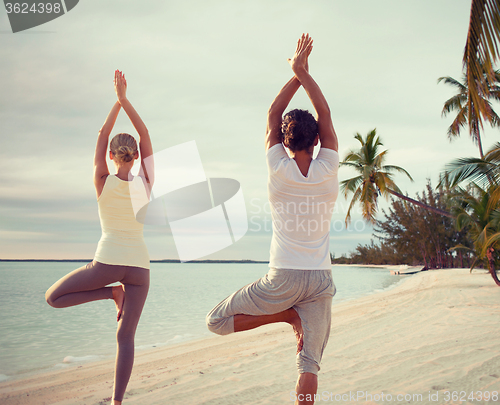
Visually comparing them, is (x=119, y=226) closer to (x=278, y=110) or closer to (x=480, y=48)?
(x=278, y=110)

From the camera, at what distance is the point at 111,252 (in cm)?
259

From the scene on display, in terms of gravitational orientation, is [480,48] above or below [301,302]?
above

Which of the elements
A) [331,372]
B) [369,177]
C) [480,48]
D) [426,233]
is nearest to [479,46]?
[480,48]

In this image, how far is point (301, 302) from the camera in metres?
2.15

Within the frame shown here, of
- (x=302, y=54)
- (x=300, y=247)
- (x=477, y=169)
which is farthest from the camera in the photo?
(x=477, y=169)

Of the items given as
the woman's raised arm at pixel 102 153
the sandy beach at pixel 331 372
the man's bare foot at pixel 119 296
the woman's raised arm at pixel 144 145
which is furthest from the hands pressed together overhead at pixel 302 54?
the sandy beach at pixel 331 372

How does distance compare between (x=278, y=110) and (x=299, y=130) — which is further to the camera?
(x=278, y=110)

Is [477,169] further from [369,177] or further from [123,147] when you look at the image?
[369,177]

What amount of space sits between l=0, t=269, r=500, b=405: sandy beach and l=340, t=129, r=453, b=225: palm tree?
13616 millimetres

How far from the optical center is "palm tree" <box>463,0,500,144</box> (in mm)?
4480

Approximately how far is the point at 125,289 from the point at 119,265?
22 centimetres

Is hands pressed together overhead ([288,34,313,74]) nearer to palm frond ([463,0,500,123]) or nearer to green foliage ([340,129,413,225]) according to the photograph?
palm frond ([463,0,500,123])

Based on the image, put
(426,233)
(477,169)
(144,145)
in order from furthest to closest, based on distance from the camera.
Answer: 1. (426,233)
2. (477,169)
3. (144,145)

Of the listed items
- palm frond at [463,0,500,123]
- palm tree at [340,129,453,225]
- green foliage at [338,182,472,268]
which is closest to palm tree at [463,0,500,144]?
palm frond at [463,0,500,123]
